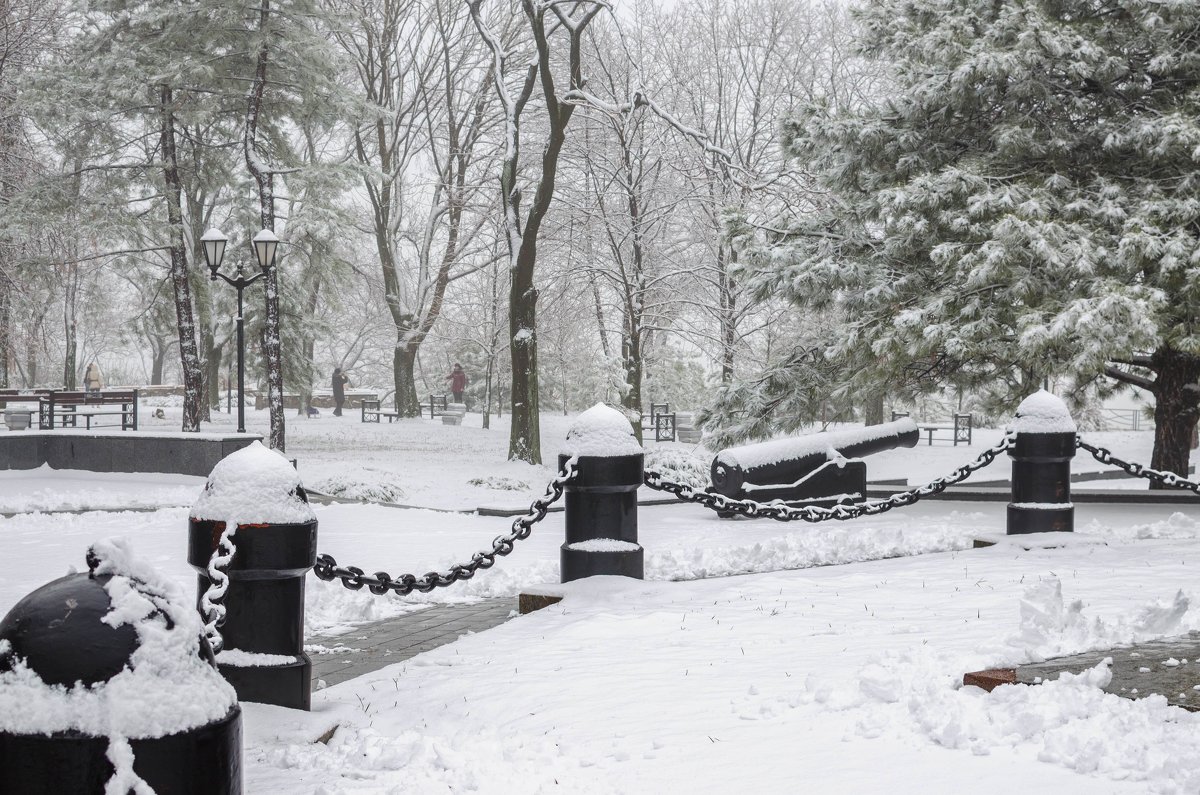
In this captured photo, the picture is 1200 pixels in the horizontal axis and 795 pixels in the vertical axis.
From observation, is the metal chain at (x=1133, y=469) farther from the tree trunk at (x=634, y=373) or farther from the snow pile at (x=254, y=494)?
the tree trunk at (x=634, y=373)

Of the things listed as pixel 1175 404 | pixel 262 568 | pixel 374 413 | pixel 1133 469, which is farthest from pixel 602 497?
pixel 374 413

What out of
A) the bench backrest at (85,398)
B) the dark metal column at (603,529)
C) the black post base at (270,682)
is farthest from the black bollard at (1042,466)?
the bench backrest at (85,398)

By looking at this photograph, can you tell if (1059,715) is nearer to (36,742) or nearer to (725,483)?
(36,742)

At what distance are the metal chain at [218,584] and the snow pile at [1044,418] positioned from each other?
6690 millimetres

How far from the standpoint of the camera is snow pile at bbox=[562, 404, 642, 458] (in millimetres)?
6797

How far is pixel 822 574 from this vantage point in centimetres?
811

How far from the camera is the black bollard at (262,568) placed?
4.26 meters

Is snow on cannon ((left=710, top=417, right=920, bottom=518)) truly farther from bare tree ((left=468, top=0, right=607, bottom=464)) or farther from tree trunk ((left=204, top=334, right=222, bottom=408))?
tree trunk ((left=204, top=334, right=222, bottom=408))

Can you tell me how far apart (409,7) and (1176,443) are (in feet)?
93.9

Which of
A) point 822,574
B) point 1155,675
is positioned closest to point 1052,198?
point 822,574

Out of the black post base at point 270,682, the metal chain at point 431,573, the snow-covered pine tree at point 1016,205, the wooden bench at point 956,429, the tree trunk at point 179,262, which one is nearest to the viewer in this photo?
the black post base at point 270,682

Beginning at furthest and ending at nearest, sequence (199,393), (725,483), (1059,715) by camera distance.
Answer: (199,393) < (725,483) < (1059,715)

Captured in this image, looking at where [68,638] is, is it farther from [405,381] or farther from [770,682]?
[405,381]

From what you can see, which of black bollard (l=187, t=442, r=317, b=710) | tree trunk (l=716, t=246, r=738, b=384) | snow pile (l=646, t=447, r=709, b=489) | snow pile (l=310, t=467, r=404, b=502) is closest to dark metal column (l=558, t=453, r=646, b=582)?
black bollard (l=187, t=442, r=317, b=710)
